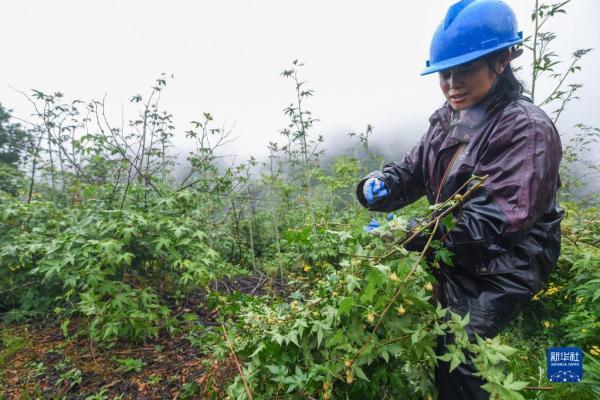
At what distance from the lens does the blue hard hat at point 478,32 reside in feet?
5.11

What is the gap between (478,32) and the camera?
1.56m

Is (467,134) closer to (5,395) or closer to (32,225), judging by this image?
(5,395)

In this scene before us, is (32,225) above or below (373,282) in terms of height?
above

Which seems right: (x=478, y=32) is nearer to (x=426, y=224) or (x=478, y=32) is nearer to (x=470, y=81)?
(x=470, y=81)

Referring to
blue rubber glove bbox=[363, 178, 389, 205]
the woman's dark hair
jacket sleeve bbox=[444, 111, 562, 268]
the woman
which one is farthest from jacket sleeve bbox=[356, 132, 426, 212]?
jacket sleeve bbox=[444, 111, 562, 268]

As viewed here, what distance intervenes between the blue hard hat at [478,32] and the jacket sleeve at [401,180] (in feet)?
1.98

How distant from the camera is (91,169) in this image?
16.7 feet

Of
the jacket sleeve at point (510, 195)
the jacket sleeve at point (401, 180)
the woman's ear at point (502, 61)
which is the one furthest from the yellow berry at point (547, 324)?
the woman's ear at point (502, 61)

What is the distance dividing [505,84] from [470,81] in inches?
7.0

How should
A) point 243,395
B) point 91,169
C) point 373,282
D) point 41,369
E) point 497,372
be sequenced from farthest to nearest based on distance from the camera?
point 91,169
point 41,369
point 243,395
point 373,282
point 497,372

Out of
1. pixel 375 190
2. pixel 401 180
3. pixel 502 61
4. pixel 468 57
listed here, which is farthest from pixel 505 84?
pixel 375 190

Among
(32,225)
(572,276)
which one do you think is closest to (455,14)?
(572,276)

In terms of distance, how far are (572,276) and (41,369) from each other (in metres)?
4.62

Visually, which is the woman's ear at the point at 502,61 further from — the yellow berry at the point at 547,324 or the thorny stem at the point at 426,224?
the yellow berry at the point at 547,324
